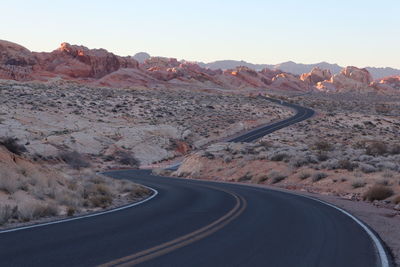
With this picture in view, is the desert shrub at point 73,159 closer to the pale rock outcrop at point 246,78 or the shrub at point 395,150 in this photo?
the shrub at point 395,150

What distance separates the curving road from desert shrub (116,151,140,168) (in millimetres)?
40983

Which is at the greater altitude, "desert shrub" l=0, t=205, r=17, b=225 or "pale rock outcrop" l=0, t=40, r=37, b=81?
"pale rock outcrop" l=0, t=40, r=37, b=81

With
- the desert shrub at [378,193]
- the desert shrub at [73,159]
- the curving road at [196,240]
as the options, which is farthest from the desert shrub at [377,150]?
the curving road at [196,240]

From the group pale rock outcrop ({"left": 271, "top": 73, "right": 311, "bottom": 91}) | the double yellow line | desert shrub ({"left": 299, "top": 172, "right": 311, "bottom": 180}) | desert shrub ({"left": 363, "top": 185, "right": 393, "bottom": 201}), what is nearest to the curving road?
the double yellow line

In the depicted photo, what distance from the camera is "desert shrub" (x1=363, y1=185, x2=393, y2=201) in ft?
74.2

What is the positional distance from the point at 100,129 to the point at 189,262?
5860cm

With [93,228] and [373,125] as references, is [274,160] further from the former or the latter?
[373,125]

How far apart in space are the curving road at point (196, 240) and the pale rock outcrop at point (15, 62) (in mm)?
107073

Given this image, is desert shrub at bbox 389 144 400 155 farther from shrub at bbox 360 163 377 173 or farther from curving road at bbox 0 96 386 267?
curving road at bbox 0 96 386 267

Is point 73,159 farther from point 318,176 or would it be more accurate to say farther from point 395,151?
point 395,151

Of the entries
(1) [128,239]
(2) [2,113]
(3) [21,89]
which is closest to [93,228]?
(1) [128,239]

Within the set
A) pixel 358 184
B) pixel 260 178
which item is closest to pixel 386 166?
pixel 358 184

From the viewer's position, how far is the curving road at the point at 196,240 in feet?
28.2

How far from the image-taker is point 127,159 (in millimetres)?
57812
